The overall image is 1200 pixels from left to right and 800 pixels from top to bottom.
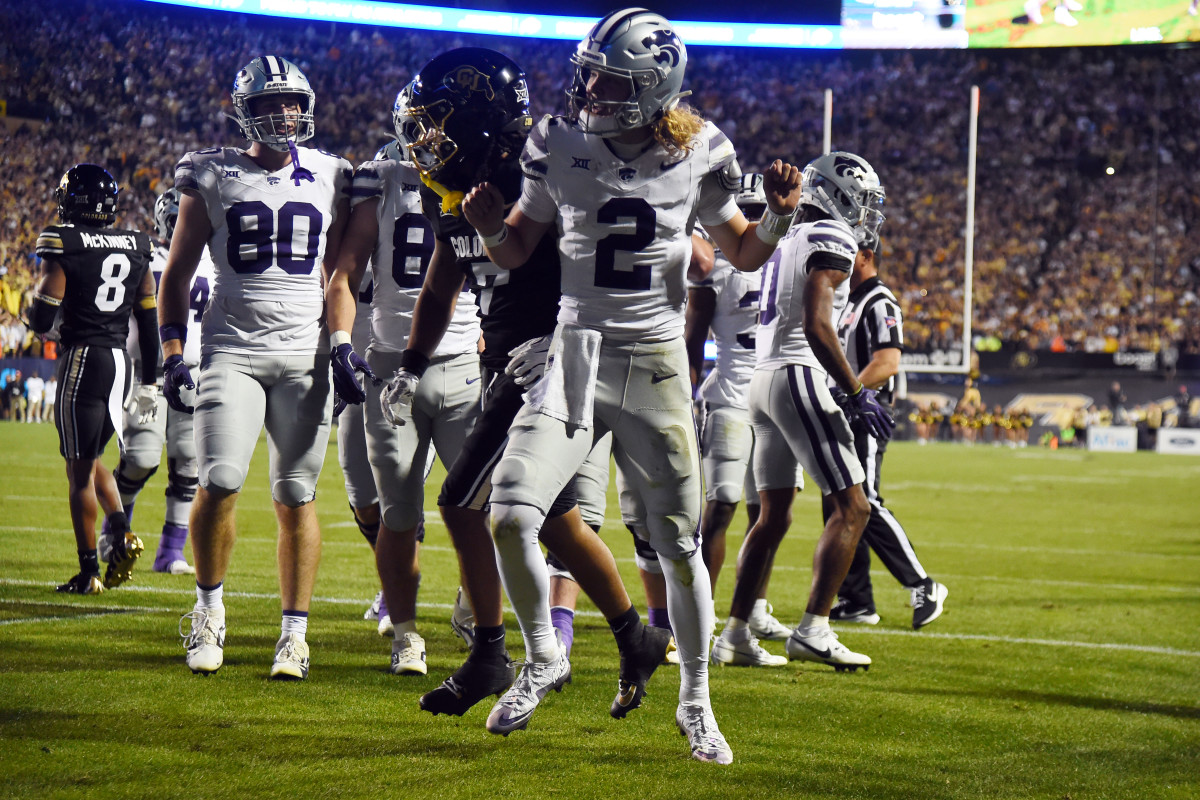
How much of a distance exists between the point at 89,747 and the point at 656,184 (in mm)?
1989

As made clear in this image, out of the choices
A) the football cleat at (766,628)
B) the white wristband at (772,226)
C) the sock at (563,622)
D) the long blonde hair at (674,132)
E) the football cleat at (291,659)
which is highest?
the long blonde hair at (674,132)

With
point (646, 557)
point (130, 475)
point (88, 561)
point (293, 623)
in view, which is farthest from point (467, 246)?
point (130, 475)

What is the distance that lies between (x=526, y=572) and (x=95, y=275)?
3.37m

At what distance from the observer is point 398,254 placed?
14.0ft

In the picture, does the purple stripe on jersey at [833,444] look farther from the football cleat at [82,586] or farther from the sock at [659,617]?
the football cleat at [82,586]

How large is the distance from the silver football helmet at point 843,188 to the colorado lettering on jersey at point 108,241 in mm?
3100

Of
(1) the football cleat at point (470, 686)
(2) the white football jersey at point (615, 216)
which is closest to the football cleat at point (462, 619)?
(1) the football cleat at point (470, 686)

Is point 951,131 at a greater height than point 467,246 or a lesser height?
greater

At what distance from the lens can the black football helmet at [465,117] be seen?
3.41 metres

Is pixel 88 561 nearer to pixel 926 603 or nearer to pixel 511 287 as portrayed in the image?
pixel 511 287

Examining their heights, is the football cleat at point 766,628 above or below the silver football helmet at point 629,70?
below

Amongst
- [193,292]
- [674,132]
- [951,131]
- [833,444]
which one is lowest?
[833,444]

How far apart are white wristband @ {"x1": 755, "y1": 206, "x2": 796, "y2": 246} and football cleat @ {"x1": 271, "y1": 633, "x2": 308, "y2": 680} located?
1963mm

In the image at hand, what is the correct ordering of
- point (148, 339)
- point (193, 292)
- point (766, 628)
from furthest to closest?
point (193, 292) < point (148, 339) < point (766, 628)
